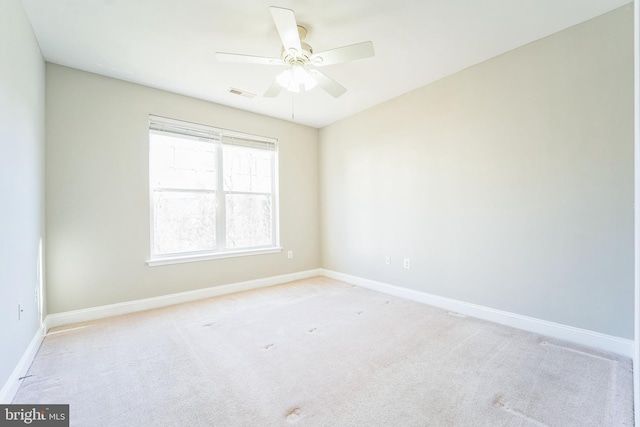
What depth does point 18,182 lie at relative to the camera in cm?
189

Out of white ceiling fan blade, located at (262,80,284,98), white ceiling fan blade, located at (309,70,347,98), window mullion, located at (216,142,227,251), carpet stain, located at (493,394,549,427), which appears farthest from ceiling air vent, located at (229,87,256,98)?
carpet stain, located at (493,394,549,427)

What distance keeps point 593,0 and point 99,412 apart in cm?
427

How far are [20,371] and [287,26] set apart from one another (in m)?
2.94

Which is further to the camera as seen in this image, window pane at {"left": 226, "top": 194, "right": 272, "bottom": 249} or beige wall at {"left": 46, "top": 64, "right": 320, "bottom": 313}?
window pane at {"left": 226, "top": 194, "right": 272, "bottom": 249}

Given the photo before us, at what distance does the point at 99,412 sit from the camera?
1537mm

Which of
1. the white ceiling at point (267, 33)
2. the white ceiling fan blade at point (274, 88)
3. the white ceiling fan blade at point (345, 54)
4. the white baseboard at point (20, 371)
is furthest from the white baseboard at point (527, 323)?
the white baseboard at point (20, 371)

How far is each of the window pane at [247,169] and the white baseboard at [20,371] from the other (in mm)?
2399

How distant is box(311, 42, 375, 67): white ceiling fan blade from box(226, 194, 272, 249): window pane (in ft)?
8.07

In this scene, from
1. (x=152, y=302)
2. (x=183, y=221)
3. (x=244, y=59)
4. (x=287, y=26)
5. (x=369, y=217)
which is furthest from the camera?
(x=369, y=217)

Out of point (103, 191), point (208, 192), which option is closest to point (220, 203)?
point (208, 192)

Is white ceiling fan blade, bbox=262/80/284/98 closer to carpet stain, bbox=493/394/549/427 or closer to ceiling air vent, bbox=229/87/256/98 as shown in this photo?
ceiling air vent, bbox=229/87/256/98

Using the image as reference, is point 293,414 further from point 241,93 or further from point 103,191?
point 241,93

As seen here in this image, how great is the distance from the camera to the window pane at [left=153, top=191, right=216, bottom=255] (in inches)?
133

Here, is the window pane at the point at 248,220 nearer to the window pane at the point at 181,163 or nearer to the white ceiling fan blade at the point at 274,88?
the window pane at the point at 181,163
